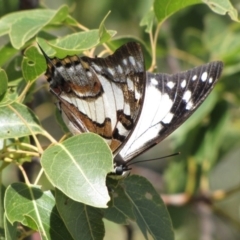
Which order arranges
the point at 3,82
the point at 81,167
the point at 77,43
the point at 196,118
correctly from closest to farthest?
the point at 81,167 → the point at 3,82 → the point at 77,43 → the point at 196,118

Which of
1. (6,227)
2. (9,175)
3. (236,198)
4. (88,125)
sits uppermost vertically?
(88,125)

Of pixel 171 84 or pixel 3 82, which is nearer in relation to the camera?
pixel 3 82

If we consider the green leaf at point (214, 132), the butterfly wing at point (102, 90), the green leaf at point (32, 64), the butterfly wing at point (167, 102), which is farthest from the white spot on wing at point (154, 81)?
the green leaf at point (214, 132)

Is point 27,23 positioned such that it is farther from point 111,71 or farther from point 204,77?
point 204,77

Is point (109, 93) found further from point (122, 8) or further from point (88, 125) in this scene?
point (122, 8)

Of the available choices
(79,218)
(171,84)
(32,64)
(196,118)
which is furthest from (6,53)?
(196,118)

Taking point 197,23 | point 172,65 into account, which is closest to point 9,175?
point 172,65
